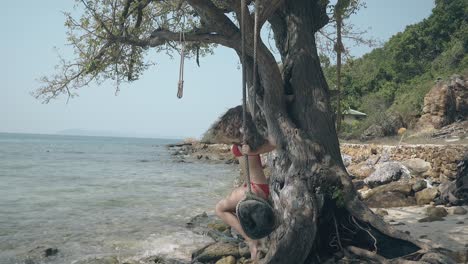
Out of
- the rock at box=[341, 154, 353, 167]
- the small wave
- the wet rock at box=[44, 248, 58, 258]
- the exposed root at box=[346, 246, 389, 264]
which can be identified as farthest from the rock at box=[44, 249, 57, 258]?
the rock at box=[341, 154, 353, 167]

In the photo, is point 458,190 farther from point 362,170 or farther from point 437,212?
point 362,170

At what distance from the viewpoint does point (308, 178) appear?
689 cm

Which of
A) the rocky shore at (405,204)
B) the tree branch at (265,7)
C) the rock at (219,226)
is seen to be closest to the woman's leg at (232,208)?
the rocky shore at (405,204)

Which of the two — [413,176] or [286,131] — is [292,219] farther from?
[413,176]

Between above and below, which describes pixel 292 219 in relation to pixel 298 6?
below

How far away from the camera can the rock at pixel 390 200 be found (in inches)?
487

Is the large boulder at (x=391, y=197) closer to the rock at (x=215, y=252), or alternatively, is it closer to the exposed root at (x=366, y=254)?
the rock at (x=215, y=252)

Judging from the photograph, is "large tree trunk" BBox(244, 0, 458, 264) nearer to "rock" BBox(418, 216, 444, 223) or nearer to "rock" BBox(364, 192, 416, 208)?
"rock" BBox(418, 216, 444, 223)

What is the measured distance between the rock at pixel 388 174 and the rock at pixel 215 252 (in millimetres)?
9199

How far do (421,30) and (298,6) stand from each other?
143 ft

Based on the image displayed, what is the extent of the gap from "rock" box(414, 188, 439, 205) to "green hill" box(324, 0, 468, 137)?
73.0ft

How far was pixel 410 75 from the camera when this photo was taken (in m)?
45.9

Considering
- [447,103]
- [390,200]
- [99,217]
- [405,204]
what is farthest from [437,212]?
[447,103]

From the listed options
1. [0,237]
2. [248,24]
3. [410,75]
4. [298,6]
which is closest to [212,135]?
[248,24]
